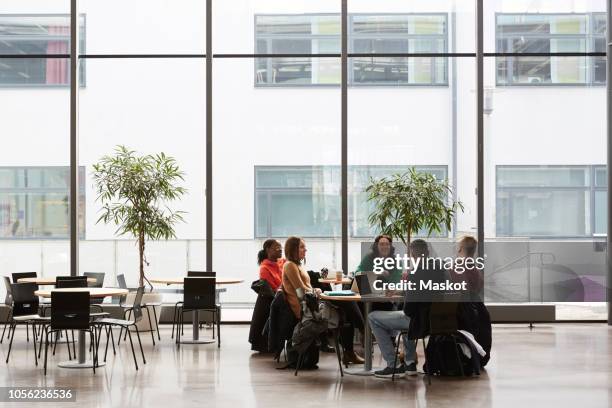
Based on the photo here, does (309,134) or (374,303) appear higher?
(309,134)

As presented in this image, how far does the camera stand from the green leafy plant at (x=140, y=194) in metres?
11.5

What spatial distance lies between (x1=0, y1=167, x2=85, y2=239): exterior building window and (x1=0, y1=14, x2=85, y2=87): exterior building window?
4.00 ft

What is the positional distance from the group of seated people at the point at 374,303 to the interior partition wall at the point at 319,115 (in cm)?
242

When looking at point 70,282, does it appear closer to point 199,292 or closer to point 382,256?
point 199,292

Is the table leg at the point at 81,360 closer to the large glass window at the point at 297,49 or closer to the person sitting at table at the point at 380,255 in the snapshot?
the person sitting at table at the point at 380,255

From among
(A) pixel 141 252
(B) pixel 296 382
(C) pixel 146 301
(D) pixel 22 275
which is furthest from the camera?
(A) pixel 141 252

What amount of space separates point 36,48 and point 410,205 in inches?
216

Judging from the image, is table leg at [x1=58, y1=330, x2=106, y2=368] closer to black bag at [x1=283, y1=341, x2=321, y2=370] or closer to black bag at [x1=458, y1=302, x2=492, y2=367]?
black bag at [x1=283, y1=341, x2=321, y2=370]

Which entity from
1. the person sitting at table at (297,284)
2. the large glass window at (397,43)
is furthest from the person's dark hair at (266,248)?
the large glass window at (397,43)

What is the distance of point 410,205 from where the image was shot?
11.3 meters

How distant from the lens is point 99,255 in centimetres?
1214

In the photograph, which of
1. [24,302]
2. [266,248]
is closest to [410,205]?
[266,248]

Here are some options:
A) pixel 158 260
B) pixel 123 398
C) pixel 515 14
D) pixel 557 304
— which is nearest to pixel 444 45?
pixel 515 14

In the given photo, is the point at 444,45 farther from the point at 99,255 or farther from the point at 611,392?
the point at 611,392
